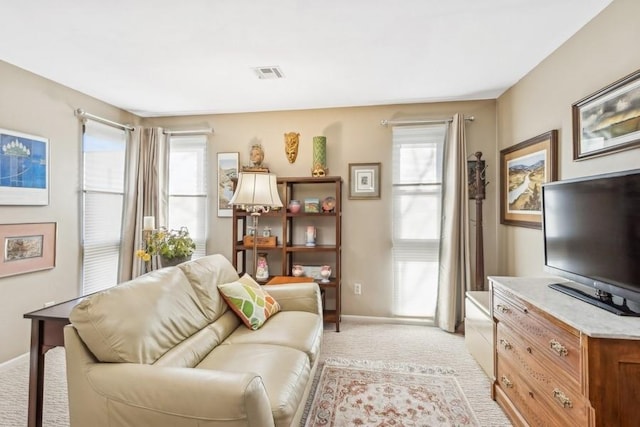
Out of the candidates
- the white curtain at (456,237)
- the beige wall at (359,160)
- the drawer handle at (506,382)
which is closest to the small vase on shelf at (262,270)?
the beige wall at (359,160)

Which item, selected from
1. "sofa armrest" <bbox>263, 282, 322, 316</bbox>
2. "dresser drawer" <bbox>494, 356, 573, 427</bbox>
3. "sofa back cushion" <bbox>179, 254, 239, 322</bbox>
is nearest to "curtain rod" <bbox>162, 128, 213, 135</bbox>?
"sofa back cushion" <bbox>179, 254, 239, 322</bbox>

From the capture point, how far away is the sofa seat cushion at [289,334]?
1.91 m

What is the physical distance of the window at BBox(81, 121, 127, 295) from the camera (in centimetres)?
323

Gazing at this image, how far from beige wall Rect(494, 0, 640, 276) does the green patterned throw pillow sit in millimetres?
2274

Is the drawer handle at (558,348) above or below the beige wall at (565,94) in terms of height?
below

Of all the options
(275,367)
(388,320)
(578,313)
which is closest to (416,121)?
(388,320)

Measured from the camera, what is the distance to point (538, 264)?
259 cm

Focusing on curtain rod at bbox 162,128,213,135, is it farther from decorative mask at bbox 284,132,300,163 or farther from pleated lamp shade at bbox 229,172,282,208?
pleated lamp shade at bbox 229,172,282,208

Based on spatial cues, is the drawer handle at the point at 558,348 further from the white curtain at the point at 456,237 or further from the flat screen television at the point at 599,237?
the white curtain at the point at 456,237

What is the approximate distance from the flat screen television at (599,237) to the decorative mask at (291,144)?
2435mm

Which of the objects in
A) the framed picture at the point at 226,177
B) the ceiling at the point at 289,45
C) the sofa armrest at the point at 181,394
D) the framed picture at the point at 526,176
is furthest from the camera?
the framed picture at the point at 226,177

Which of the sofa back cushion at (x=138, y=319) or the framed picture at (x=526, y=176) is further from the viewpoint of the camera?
the framed picture at (x=526, y=176)

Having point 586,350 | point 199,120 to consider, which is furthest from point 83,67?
point 586,350

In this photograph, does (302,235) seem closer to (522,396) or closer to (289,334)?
(289,334)
